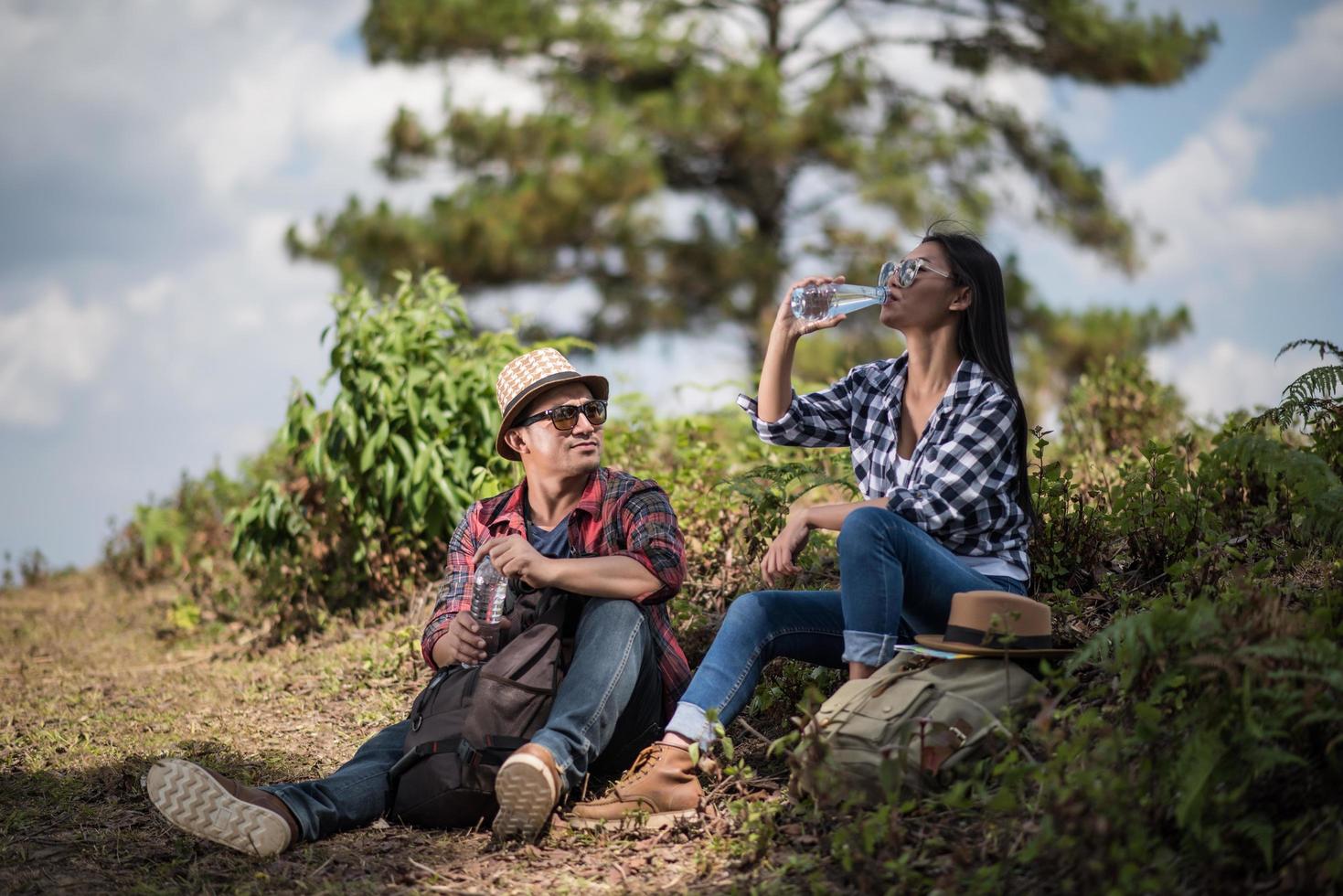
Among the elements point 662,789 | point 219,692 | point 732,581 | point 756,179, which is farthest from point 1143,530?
point 756,179

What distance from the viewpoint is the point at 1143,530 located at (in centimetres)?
468

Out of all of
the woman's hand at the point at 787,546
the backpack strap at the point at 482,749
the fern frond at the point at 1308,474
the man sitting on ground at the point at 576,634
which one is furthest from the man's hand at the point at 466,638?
the fern frond at the point at 1308,474

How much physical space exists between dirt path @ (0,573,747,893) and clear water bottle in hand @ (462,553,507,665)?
2.21ft

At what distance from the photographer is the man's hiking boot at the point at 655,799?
3641 millimetres

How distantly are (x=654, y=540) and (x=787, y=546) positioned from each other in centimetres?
45

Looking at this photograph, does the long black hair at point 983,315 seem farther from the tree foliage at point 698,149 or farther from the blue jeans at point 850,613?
the tree foliage at point 698,149

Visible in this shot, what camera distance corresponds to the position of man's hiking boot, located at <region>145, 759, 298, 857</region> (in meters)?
3.57

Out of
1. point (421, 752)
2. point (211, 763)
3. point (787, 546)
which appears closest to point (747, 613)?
point (787, 546)

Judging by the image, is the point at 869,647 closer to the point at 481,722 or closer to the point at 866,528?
the point at 866,528

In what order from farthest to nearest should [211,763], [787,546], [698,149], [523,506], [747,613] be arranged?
1. [698,149]
2. [211,763]
3. [523,506]
4. [747,613]
5. [787,546]

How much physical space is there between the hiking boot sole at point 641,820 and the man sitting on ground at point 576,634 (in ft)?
0.44

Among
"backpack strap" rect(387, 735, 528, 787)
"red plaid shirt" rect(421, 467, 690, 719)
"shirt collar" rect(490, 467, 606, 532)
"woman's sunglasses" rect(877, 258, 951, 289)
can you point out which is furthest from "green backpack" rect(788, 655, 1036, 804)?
"woman's sunglasses" rect(877, 258, 951, 289)

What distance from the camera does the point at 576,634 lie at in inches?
152

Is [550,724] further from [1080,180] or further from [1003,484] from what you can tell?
[1080,180]
